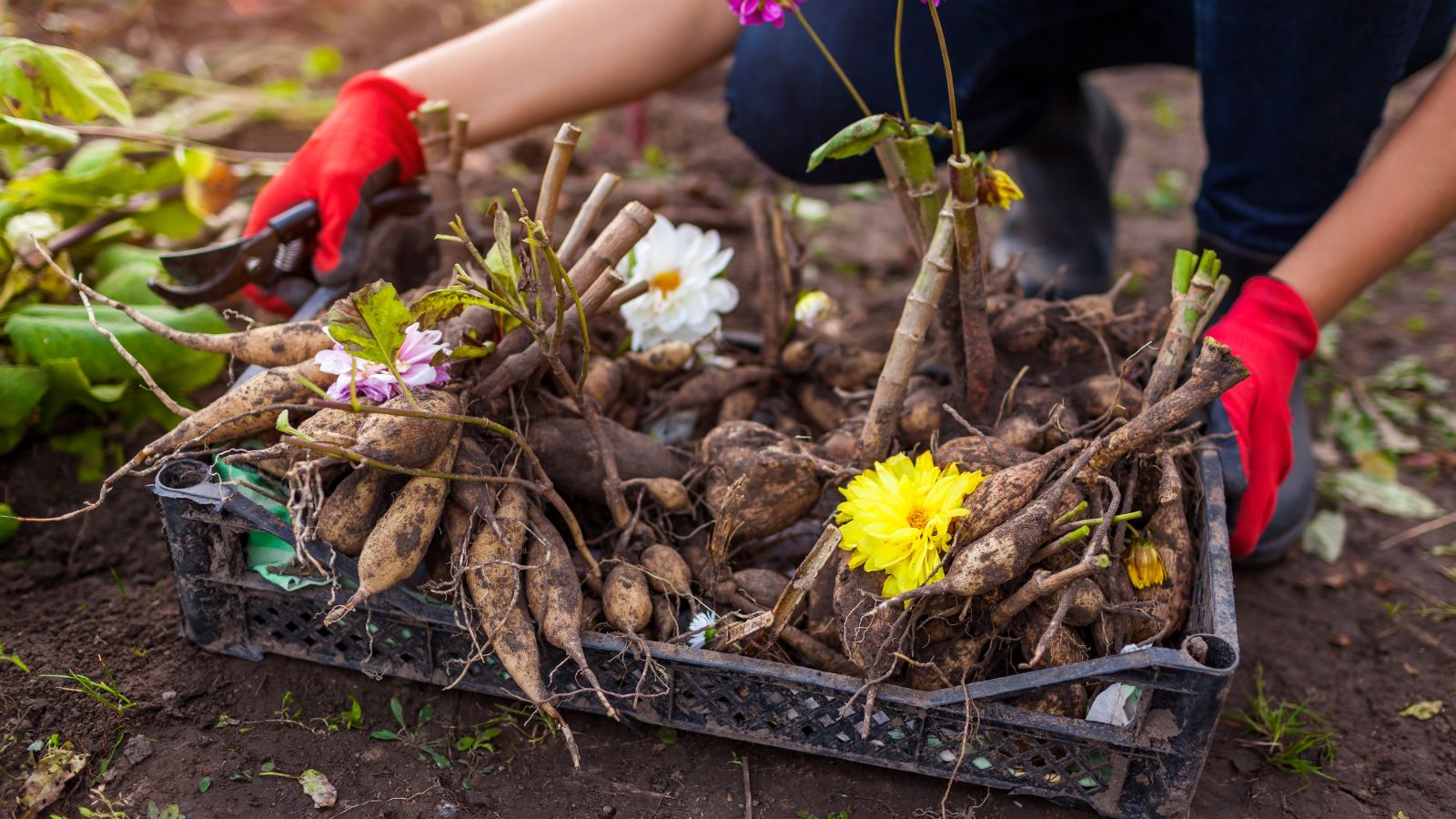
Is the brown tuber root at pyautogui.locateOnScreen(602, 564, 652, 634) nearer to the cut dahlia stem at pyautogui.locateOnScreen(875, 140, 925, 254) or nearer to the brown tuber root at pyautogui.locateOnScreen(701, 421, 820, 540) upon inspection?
the brown tuber root at pyautogui.locateOnScreen(701, 421, 820, 540)

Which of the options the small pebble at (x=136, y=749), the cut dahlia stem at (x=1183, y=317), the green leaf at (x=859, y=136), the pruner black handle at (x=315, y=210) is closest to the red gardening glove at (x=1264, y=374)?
the cut dahlia stem at (x=1183, y=317)

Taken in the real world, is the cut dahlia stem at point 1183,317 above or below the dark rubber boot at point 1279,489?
above

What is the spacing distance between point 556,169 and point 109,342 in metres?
0.75

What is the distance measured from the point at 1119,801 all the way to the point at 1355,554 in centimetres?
94

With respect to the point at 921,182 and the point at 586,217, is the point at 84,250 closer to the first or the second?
the point at 586,217

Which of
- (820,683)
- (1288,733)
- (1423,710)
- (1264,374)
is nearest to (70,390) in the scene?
(820,683)

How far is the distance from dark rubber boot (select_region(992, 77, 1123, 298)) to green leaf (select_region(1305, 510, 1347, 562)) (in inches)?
27.7

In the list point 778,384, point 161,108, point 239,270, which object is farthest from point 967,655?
point 161,108

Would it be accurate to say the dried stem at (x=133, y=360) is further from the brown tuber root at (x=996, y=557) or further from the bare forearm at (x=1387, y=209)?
the bare forearm at (x=1387, y=209)

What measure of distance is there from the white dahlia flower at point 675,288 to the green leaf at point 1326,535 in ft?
3.78

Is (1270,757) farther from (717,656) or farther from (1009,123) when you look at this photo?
(1009,123)

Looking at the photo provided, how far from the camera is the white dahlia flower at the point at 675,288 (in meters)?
1.65

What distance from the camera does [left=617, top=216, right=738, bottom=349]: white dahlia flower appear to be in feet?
5.40

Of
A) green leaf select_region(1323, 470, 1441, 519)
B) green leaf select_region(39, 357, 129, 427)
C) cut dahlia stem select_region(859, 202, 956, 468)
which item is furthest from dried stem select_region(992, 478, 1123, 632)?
green leaf select_region(39, 357, 129, 427)
